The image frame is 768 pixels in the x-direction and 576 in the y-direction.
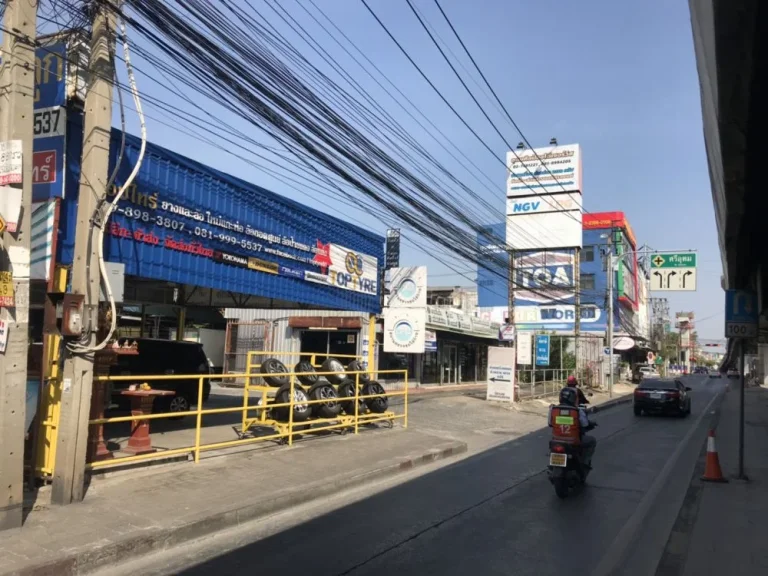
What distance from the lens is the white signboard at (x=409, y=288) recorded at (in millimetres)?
22453

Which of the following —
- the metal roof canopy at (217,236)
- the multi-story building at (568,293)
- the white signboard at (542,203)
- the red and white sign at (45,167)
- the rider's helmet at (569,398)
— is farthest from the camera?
the multi-story building at (568,293)

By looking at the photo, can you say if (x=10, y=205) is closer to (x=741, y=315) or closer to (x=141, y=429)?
(x=141, y=429)

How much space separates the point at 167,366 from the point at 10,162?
10.1 m

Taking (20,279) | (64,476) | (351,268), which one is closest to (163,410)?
(351,268)

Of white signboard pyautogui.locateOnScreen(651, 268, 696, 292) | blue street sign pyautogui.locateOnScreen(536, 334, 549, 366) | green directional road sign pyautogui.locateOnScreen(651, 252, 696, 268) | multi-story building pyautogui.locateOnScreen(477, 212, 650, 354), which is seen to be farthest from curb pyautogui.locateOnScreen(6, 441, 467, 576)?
multi-story building pyautogui.locateOnScreen(477, 212, 650, 354)

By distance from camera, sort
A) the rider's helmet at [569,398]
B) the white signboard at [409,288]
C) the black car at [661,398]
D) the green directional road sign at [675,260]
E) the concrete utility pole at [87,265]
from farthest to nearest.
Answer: the green directional road sign at [675,260] < the white signboard at [409,288] < the black car at [661,398] < the rider's helmet at [569,398] < the concrete utility pole at [87,265]

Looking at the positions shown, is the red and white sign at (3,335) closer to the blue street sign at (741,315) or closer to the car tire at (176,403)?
the car tire at (176,403)

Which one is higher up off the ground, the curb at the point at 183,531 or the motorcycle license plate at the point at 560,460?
the motorcycle license plate at the point at 560,460

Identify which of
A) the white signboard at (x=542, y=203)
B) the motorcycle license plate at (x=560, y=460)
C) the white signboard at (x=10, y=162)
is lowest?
the motorcycle license plate at (x=560, y=460)

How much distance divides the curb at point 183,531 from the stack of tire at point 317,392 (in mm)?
2624

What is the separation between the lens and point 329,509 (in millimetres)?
7594

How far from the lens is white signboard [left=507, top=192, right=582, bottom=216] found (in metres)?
42.7

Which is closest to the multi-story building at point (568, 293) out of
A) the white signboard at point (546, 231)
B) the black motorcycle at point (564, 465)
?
the white signboard at point (546, 231)

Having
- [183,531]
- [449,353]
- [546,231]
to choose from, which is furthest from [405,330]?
[546,231]
